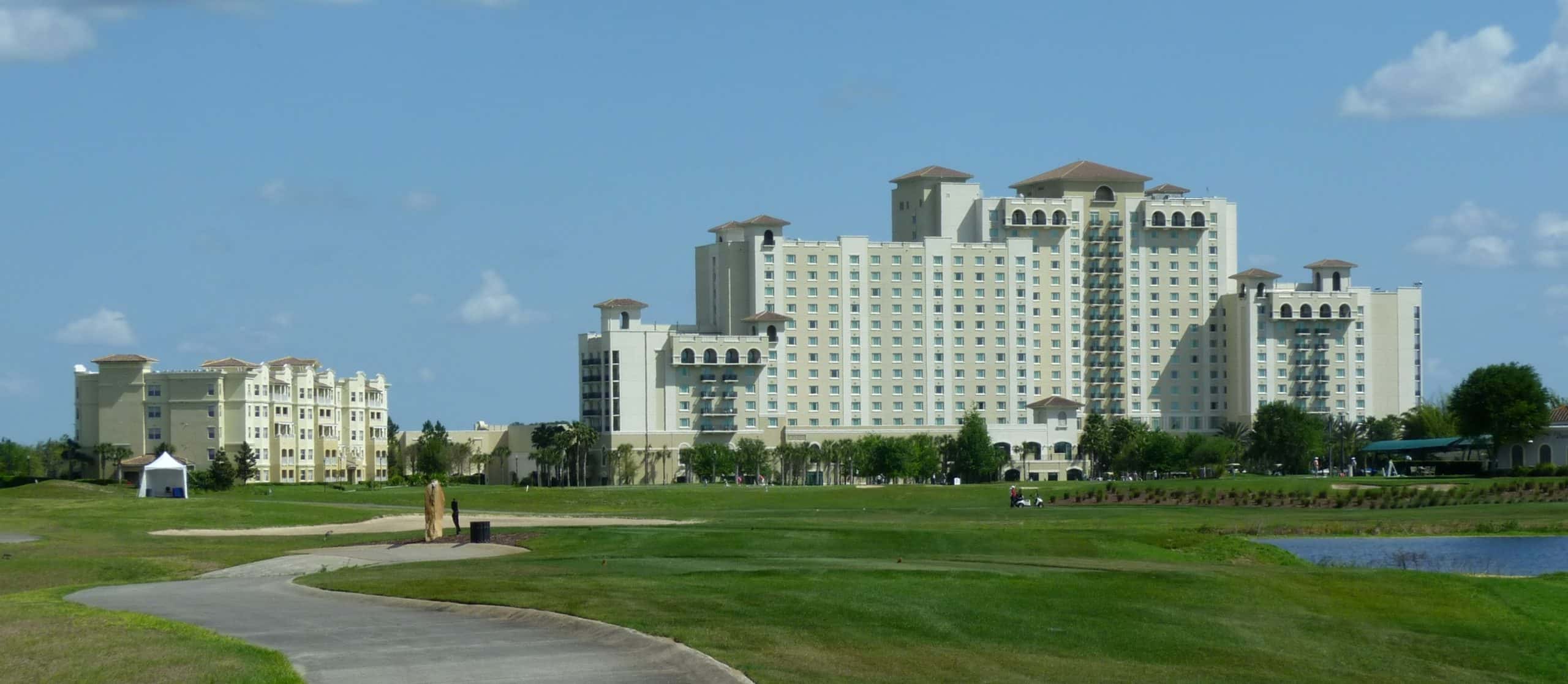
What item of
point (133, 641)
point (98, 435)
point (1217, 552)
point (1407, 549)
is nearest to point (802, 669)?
point (133, 641)

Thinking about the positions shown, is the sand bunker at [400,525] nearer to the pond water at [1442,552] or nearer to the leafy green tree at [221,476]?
the pond water at [1442,552]

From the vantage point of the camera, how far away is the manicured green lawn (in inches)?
1069

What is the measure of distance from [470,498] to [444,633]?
97.3 meters

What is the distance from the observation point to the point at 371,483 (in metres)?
188

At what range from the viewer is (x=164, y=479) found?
404 feet

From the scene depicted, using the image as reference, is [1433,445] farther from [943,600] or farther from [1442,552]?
[943,600]

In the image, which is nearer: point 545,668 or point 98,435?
Result: point 545,668

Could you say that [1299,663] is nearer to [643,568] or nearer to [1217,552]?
[643,568]

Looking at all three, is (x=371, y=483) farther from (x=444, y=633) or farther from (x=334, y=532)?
(x=444, y=633)

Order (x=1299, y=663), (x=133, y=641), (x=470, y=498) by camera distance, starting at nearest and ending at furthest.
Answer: (x=133, y=641)
(x=1299, y=663)
(x=470, y=498)

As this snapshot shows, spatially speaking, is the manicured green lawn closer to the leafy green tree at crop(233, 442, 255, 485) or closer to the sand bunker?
the sand bunker

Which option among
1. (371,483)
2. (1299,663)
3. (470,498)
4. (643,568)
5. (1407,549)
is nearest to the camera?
(1299,663)

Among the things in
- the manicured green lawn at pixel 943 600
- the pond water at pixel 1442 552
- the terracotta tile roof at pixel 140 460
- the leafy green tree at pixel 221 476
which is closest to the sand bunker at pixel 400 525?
the manicured green lawn at pixel 943 600

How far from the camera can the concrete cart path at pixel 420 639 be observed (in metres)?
23.9
